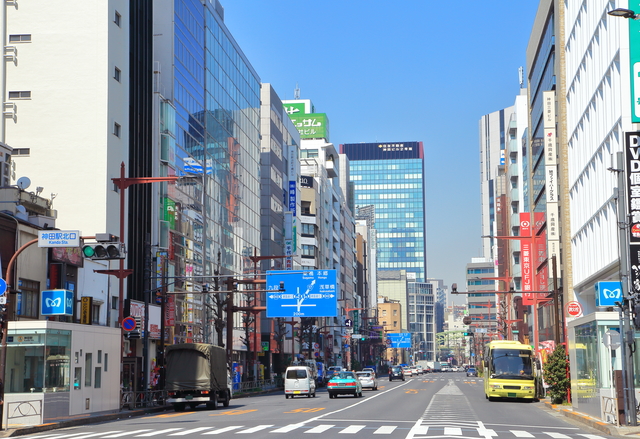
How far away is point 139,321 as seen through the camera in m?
49.5

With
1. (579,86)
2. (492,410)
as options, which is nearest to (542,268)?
(579,86)

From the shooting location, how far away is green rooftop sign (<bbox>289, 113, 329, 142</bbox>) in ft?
498

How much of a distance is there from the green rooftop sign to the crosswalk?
5019 inches

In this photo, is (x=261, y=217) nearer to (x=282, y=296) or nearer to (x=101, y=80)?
(x=282, y=296)

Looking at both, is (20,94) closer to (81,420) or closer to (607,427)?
(81,420)

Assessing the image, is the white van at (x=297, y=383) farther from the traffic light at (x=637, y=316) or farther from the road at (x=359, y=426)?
the traffic light at (x=637, y=316)

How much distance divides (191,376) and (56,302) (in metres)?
7.12

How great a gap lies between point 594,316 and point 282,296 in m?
30.0

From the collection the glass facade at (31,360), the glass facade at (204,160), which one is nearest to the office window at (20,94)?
the glass facade at (204,160)

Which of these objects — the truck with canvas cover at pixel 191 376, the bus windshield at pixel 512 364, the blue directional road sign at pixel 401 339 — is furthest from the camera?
the blue directional road sign at pixel 401 339

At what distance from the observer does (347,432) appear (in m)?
23.0

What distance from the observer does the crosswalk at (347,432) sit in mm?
22062

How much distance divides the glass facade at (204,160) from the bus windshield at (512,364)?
2166 cm

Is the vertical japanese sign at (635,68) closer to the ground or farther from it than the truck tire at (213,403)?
farther from it
